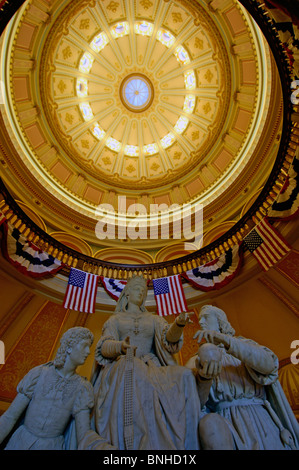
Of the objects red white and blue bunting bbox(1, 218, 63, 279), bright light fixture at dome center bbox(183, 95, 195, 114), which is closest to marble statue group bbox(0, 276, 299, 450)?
red white and blue bunting bbox(1, 218, 63, 279)

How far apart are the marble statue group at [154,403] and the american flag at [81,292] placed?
19.2 ft

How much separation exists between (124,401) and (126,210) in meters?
14.4

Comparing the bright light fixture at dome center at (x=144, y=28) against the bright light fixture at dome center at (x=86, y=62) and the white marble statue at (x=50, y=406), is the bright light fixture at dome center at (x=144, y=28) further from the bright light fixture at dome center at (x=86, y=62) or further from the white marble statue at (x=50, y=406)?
the white marble statue at (x=50, y=406)

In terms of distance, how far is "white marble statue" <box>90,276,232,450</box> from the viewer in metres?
2.24

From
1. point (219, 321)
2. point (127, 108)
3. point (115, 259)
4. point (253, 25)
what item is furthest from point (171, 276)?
point (127, 108)

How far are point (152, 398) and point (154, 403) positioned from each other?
0.15 ft

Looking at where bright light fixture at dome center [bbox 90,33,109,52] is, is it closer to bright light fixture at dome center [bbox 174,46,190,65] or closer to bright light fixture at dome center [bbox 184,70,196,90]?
bright light fixture at dome center [bbox 174,46,190,65]

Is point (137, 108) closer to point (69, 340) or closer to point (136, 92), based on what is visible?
point (136, 92)

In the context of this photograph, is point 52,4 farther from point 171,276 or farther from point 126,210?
point 171,276

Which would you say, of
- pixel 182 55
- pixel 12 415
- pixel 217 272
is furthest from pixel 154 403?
pixel 182 55

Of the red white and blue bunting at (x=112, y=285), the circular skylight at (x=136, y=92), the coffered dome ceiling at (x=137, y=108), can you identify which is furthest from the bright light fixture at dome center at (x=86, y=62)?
the red white and blue bunting at (x=112, y=285)

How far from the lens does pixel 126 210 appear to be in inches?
650

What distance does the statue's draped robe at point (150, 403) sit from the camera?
2256mm

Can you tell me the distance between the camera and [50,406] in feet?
8.64
